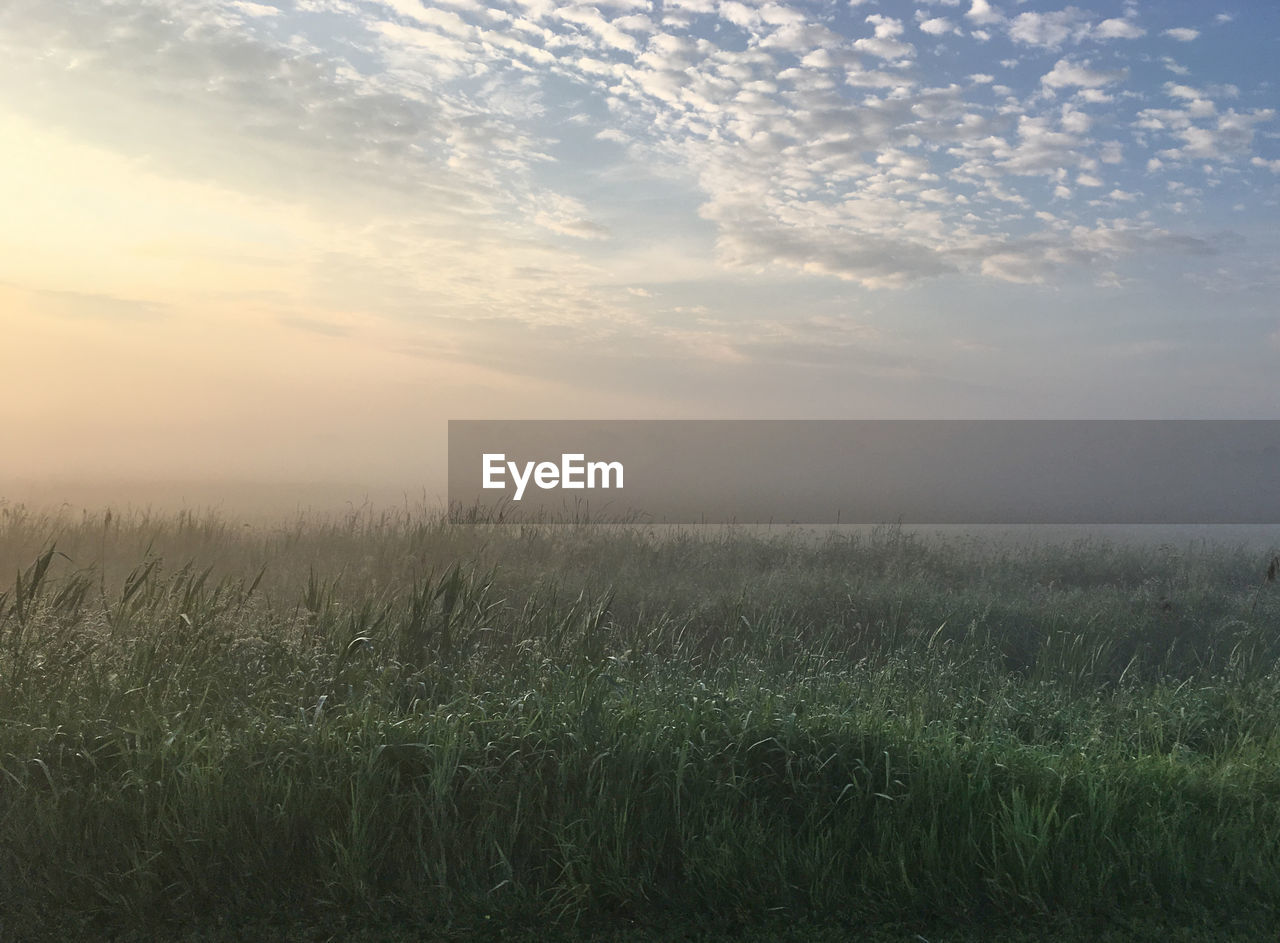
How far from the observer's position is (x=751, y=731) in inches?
175

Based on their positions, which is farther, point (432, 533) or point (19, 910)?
point (432, 533)

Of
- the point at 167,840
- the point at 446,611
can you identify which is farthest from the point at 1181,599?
the point at 167,840

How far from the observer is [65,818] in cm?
395

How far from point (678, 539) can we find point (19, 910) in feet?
39.9

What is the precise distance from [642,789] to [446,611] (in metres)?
2.63

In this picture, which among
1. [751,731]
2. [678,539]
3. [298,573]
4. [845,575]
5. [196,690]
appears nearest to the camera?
[751,731]

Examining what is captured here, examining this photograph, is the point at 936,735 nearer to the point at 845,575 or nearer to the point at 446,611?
the point at 446,611

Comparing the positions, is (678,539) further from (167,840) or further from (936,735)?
(167,840)

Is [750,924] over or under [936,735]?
under

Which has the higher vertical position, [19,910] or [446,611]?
[446,611]

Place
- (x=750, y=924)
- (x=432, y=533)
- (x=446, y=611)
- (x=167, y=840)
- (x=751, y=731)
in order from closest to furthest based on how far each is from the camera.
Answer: (x=750, y=924), (x=167, y=840), (x=751, y=731), (x=446, y=611), (x=432, y=533)

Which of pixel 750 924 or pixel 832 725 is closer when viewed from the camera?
pixel 750 924

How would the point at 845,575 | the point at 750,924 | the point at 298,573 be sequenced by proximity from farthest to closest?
the point at 845,575
the point at 298,573
the point at 750,924

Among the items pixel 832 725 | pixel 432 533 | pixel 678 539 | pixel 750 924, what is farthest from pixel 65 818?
pixel 678 539
